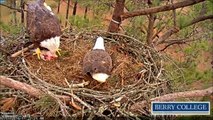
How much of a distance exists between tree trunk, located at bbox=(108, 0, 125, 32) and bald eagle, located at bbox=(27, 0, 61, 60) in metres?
0.29

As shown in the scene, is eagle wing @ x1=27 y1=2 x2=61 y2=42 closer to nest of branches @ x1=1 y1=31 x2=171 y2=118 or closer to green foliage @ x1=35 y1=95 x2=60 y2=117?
nest of branches @ x1=1 y1=31 x2=171 y2=118

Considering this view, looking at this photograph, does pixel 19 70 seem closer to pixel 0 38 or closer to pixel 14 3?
pixel 0 38

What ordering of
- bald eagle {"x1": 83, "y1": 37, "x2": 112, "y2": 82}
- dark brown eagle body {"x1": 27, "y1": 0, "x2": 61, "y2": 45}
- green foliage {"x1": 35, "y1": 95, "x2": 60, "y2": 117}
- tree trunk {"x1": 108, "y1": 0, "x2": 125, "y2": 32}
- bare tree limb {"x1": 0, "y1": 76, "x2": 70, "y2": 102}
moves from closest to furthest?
bare tree limb {"x1": 0, "y1": 76, "x2": 70, "y2": 102} → green foliage {"x1": 35, "y1": 95, "x2": 60, "y2": 117} → bald eagle {"x1": 83, "y1": 37, "x2": 112, "y2": 82} → dark brown eagle body {"x1": 27, "y1": 0, "x2": 61, "y2": 45} → tree trunk {"x1": 108, "y1": 0, "x2": 125, "y2": 32}

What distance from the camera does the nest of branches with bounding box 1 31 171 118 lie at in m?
1.52

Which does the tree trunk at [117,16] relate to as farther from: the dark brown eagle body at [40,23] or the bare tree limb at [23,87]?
the bare tree limb at [23,87]

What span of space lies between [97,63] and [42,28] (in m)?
0.29

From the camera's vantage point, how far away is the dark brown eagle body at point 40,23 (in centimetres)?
183

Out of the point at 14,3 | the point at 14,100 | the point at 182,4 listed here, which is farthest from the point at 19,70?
the point at 182,4

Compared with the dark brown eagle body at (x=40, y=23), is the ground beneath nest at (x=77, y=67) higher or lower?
lower

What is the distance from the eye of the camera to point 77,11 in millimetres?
2566

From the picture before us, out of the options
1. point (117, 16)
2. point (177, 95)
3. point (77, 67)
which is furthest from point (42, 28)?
point (177, 95)

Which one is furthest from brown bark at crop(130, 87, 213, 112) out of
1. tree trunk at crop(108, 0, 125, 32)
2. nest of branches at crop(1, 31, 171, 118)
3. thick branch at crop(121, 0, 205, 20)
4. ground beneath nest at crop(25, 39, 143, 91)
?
tree trunk at crop(108, 0, 125, 32)

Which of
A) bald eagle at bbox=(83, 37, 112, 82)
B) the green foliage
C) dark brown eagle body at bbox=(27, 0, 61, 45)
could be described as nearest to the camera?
the green foliage

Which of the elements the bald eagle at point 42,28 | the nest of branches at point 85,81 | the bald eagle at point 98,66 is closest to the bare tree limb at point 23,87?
the nest of branches at point 85,81
